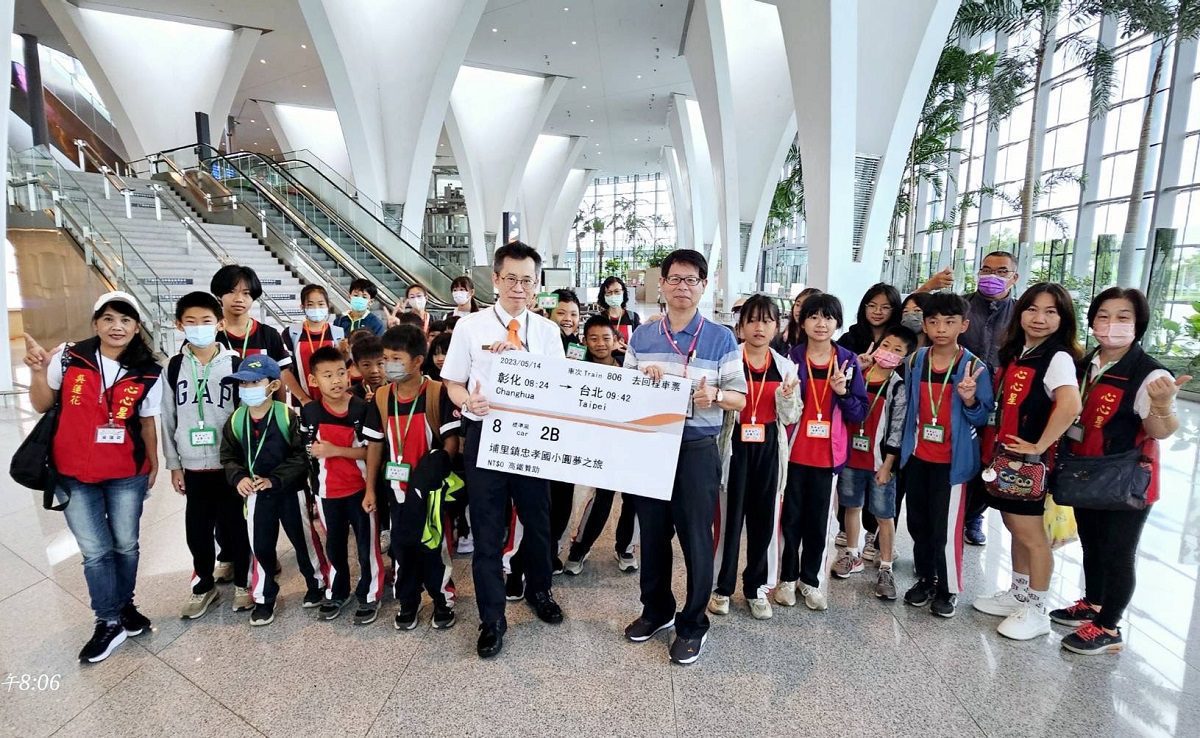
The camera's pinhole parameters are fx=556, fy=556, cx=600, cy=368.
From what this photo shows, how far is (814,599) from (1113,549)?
143 centimetres

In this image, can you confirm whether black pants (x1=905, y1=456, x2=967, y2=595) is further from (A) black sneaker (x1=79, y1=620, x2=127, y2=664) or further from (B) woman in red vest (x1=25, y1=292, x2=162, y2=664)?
(A) black sneaker (x1=79, y1=620, x2=127, y2=664)

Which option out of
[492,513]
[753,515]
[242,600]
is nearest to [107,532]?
[242,600]

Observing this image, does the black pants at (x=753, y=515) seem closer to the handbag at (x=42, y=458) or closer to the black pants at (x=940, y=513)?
the black pants at (x=940, y=513)

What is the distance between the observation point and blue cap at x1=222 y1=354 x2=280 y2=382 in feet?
9.27

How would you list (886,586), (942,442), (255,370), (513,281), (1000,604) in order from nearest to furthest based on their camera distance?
(513,281), (255,370), (942,442), (1000,604), (886,586)

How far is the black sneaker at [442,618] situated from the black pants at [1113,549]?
10.9 feet

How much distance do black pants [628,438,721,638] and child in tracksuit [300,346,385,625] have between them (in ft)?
5.00

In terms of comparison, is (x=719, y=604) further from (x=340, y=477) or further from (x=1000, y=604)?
(x=340, y=477)

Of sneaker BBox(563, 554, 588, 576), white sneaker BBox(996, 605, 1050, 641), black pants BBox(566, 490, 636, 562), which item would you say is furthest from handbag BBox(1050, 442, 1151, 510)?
sneaker BBox(563, 554, 588, 576)

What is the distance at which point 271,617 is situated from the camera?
10.0ft

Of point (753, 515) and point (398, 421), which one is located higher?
point (398, 421)

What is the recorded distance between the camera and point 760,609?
3.15 m

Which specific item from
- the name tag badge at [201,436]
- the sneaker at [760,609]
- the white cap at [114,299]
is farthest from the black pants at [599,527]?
the white cap at [114,299]

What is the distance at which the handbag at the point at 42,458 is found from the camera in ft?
8.09
